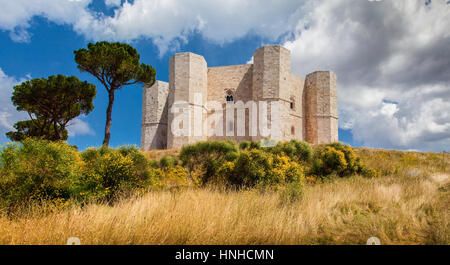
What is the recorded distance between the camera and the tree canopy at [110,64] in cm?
1164

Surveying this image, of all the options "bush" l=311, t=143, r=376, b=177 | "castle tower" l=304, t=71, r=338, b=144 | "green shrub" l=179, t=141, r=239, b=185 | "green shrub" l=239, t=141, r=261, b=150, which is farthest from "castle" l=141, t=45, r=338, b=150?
"green shrub" l=179, t=141, r=239, b=185

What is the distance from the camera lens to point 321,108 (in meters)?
19.8

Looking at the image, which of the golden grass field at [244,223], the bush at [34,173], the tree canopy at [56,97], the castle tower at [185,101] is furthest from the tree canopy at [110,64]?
the golden grass field at [244,223]

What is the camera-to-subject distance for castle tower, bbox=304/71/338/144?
1952 centimetres

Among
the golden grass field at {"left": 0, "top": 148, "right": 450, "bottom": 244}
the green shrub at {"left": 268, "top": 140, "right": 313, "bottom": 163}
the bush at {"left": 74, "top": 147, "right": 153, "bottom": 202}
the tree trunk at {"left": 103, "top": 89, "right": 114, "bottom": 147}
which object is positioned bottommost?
the golden grass field at {"left": 0, "top": 148, "right": 450, "bottom": 244}

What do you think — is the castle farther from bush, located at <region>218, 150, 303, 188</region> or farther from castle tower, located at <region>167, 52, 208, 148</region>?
bush, located at <region>218, 150, 303, 188</region>

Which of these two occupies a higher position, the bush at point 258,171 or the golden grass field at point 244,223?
the bush at point 258,171

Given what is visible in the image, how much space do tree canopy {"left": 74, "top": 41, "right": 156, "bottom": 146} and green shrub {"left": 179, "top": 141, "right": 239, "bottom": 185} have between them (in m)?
6.52

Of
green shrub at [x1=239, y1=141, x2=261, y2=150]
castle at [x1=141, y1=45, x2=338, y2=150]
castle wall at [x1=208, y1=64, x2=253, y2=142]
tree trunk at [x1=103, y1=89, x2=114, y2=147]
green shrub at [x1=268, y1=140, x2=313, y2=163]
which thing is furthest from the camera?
castle wall at [x1=208, y1=64, x2=253, y2=142]

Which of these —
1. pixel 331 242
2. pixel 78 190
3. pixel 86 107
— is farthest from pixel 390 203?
pixel 86 107

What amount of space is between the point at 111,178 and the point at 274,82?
14.4 meters

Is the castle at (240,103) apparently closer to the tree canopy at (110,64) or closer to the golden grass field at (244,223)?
the tree canopy at (110,64)

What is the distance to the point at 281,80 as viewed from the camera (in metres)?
16.7

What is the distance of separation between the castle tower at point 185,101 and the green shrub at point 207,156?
936 cm
